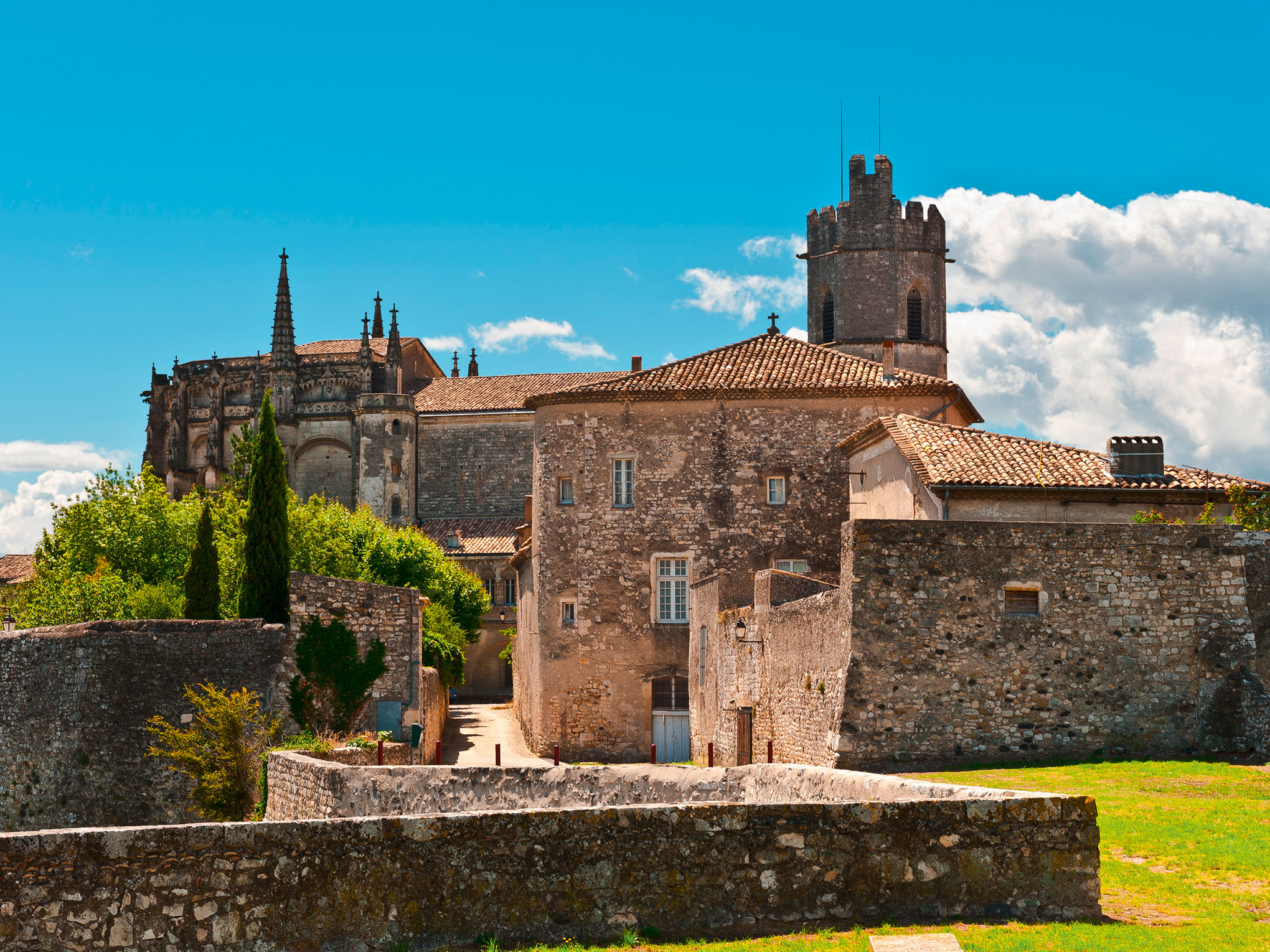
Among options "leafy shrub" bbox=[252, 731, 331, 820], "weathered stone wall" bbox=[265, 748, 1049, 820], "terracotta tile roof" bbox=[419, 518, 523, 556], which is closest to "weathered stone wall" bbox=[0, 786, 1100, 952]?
"weathered stone wall" bbox=[265, 748, 1049, 820]

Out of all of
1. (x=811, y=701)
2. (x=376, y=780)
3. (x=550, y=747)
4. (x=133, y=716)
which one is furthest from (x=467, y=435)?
(x=376, y=780)

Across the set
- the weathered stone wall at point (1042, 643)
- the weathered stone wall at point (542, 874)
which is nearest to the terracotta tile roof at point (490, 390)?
the weathered stone wall at point (1042, 643)

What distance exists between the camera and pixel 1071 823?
900 centimetres

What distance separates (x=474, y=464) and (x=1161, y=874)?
69966 mm

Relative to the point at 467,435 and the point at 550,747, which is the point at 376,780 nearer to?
the point at 550,747

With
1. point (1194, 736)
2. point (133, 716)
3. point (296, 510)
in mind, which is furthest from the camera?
point (296, 510)

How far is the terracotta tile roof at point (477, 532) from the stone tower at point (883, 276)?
21.7 metres

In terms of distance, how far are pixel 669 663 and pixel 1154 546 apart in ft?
58.1

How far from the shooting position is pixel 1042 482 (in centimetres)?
2509

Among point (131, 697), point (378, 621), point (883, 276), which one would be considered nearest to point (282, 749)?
point (378, 621)

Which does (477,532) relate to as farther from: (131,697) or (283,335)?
(131,697)

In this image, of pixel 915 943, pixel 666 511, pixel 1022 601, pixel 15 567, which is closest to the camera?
pixel 915 943

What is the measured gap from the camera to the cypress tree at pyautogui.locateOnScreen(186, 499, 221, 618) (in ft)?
112

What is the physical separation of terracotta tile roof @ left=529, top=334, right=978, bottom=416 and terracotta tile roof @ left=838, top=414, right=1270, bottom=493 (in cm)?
706
